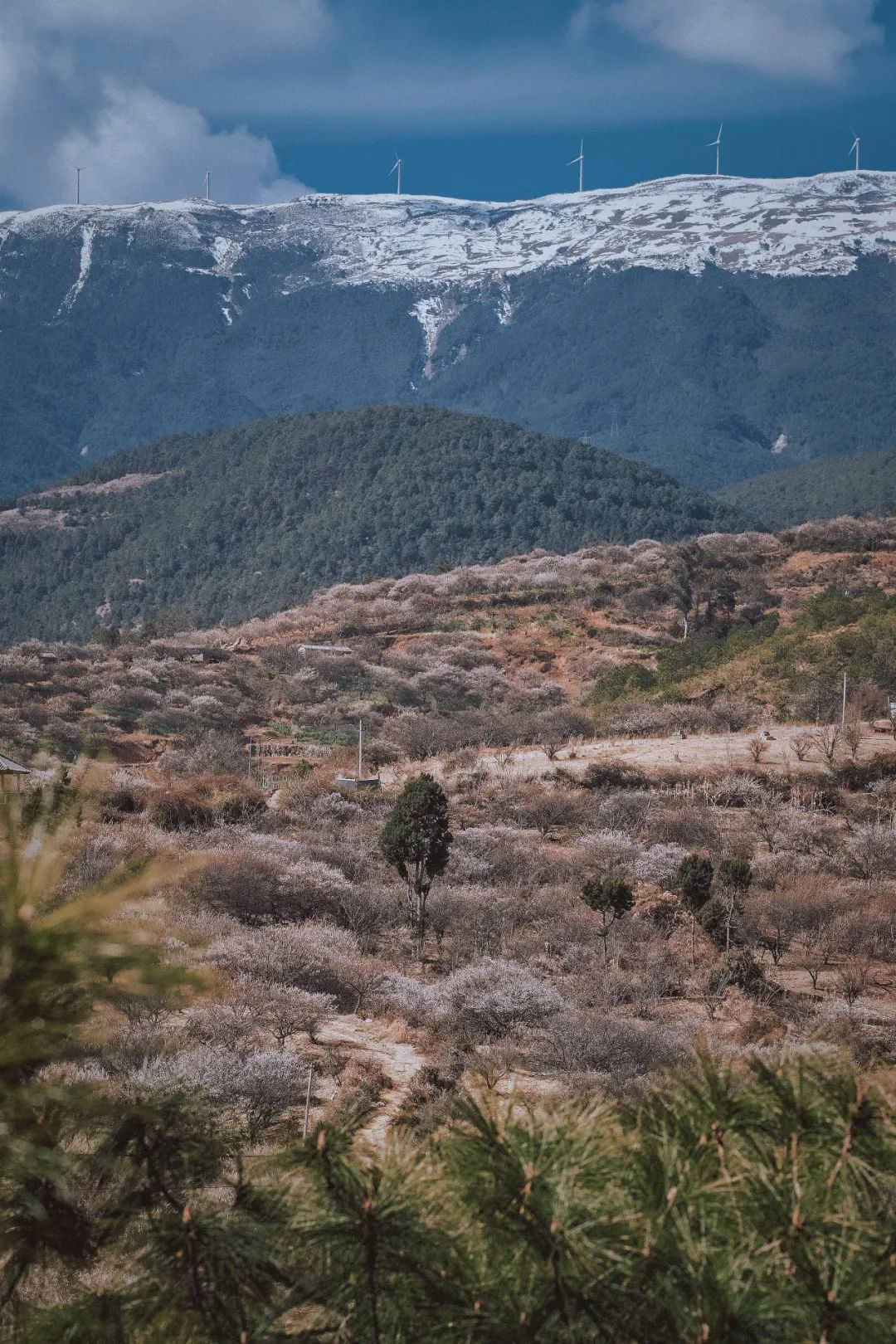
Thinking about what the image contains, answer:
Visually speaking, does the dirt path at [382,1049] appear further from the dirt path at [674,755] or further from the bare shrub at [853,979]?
the dirt path at [674,755]

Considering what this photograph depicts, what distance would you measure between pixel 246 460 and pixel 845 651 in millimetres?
95125

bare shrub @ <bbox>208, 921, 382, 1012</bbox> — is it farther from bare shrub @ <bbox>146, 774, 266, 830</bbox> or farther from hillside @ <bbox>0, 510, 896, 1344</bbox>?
bare shrub @ <bbox>146, 774, 266, 830</bbox>

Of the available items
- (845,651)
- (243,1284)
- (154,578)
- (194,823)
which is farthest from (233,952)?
(154,578)

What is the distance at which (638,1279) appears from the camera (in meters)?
3.34

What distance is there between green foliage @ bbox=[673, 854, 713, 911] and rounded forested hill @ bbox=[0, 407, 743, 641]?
89.3m

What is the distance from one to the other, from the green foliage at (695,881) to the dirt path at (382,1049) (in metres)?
6.49

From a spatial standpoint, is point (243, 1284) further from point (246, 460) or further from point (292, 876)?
point (246, 460)

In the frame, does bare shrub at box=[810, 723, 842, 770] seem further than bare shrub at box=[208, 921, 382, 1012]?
Yes

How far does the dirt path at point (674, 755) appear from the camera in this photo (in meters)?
33.7

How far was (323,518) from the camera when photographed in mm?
120438

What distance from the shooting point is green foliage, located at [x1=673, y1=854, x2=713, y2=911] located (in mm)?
21688

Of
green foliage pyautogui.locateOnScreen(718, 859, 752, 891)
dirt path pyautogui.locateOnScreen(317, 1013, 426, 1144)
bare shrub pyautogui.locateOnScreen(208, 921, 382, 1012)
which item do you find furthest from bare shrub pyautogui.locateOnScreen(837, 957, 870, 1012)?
bare shrub pyautogui.locateOnScreen(208, 921, 382, 1012)

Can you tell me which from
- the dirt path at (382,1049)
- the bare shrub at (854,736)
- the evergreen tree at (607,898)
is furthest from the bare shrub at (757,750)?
the dirt path at (382,1049)

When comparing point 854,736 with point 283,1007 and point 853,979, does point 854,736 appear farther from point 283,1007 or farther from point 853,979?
point 283,1007
